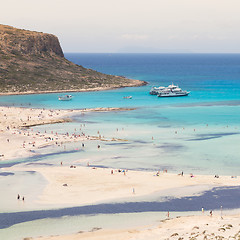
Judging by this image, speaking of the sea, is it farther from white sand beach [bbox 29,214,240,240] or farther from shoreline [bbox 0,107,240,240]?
white sand beach [bbox 29,214,240,240]

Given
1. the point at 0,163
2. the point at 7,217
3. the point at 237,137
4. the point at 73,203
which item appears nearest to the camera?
the point at 7,217

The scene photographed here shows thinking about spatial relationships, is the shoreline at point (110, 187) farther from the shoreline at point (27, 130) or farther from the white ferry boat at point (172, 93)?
the white ferry boat at point (172, 93)

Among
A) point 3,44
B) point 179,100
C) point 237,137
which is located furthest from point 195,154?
point 3,44

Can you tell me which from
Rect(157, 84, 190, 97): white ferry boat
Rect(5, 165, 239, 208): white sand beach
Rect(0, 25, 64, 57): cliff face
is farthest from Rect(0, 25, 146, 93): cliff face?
Rect(5, 165, 239, 208): white sand beach

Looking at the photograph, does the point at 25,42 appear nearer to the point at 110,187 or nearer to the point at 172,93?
the point at 172,93

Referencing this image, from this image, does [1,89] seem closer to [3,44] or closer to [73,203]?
[3,44]

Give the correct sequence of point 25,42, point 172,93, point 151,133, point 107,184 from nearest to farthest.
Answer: point 107,184 < point 151,133 < point 172,93 < point 25,42

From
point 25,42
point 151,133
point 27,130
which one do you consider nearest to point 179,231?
point 151,133

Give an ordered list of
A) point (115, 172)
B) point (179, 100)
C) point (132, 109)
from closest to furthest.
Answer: point (115, 172) → point (132, 109) → point (179, 100)

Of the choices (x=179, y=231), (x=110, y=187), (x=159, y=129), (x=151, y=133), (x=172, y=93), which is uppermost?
(x=172, y=93)
